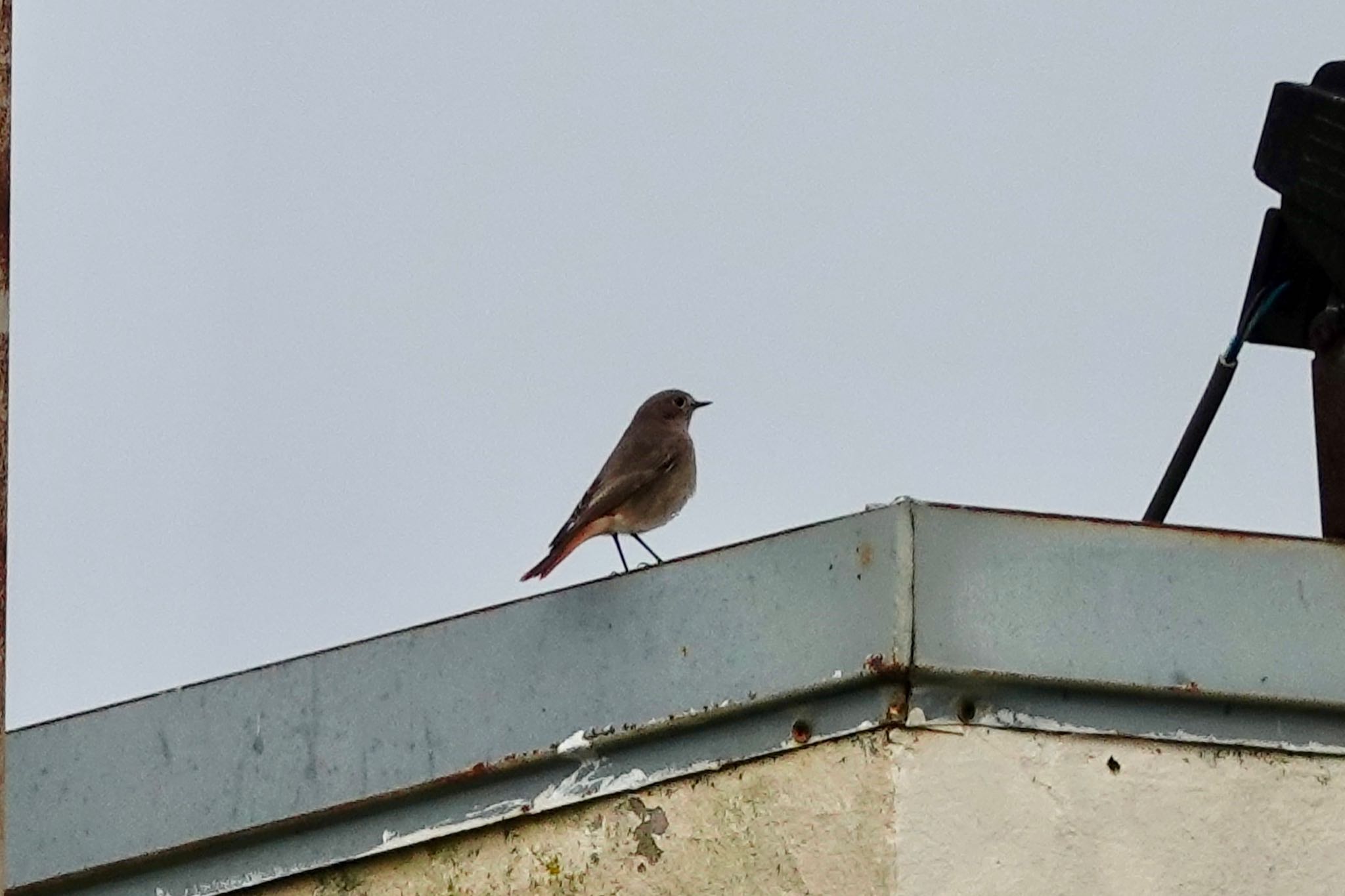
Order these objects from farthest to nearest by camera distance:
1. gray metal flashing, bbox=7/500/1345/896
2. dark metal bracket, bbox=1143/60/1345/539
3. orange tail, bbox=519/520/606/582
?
1. orange tail, bbox=519/520/606/582
2. dark metal bracket, bbox=1143/60/1345/539
3. gray metal flashing, bbox=7/500/1345/896

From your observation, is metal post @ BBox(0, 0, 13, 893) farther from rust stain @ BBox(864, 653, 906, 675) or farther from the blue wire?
the blue wire

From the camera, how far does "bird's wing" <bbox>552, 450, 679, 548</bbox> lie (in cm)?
885

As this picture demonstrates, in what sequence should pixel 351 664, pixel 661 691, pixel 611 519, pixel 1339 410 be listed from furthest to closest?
1. pixel 611 519
2. pixel 1339 410
3. pixel 351 664
4. pixel 661 691

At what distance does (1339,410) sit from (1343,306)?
0.78ft

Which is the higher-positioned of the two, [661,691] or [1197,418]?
[1197,418]

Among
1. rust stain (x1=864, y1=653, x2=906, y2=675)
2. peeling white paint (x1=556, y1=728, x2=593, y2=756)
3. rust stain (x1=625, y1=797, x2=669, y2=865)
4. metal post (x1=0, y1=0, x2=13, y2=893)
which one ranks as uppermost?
metal post (x1=0, y1=0, x2=13, y2=893)

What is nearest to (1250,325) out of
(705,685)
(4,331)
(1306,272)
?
(1306,272)

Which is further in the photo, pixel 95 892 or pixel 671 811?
pixel 95 892

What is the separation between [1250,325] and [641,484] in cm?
284

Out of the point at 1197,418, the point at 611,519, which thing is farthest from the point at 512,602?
the point at 611,519

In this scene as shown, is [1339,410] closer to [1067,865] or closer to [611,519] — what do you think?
[1067,865]

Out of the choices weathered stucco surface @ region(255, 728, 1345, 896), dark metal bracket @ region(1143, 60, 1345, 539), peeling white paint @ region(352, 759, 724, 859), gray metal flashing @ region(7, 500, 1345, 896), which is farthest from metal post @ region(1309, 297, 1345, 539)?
peeling white paint @ region(352, 759, 724, 859)

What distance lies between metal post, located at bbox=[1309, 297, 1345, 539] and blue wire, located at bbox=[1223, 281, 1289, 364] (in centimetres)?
12

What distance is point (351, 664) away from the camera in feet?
20.1
